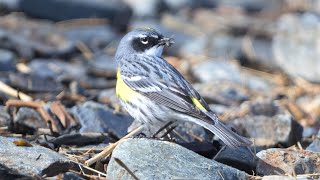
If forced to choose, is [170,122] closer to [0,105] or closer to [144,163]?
[144,163]

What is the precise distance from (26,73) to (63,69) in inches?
27.7

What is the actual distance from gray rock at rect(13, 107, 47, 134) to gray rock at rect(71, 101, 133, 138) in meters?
0.34

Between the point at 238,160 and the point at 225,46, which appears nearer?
the point at 238,160

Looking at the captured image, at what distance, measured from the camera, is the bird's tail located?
5.13 meters

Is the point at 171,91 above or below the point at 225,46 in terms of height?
above

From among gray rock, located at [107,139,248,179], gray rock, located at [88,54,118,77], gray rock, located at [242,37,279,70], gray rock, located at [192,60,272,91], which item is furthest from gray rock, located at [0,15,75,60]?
gray rock, located at [107,139,248,179]

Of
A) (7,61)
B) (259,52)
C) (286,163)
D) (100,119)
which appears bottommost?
(259,52)

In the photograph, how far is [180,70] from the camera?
9.44m

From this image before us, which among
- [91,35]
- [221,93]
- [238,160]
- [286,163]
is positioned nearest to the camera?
[286,163]

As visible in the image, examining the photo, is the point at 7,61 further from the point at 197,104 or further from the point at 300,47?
the point at 300,47

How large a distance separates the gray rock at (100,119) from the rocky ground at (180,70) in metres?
0.01

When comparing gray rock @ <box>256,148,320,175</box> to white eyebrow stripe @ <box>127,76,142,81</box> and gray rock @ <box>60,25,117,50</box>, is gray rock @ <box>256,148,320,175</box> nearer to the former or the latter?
white eyebrow stripe @ <box>127,76,142,81</box>

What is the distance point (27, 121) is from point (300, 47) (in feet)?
16.7

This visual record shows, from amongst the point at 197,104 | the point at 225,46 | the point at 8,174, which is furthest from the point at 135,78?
the point at 225,46
